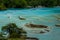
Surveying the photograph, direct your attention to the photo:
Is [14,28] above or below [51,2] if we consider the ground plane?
above

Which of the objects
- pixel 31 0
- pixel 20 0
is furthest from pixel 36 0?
pixel 20 0

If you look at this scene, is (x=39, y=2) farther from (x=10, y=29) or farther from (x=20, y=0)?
(x=10, y=29)

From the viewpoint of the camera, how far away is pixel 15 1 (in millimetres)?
54406

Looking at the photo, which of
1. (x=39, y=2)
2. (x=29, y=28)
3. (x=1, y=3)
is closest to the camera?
(x=29, y=28)

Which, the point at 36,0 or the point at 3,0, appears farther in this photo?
the point at 36,0

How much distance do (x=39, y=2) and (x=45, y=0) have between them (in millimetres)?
1633

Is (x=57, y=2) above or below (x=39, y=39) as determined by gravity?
below

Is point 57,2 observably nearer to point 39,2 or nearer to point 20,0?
point 39,2

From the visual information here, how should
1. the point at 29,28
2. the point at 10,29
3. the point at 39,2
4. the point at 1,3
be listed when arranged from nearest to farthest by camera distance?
the point at 10,29
the point at 29,28
the point at 1,3
the point at 39,2

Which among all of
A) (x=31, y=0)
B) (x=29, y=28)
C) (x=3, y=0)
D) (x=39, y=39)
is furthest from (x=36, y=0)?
(x=39, y=39)

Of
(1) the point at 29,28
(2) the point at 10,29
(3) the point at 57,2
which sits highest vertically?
(2) the point at 10,29

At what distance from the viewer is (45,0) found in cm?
5725

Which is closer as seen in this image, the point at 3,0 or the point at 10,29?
the point at 10,29

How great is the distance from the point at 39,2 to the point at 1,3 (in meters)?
9.69
